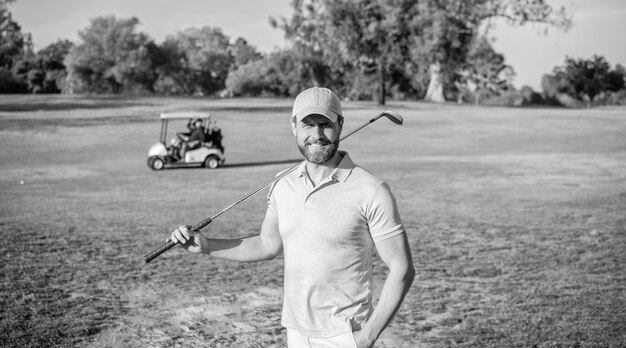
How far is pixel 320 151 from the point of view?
3.13 metres

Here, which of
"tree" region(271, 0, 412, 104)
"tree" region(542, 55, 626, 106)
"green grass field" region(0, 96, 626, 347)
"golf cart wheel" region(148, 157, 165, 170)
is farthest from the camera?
A: "tree" region(542, 55, 626, 106)

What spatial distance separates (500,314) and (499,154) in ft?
65.8

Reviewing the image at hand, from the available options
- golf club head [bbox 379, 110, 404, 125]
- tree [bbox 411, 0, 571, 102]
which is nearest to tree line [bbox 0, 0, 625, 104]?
tree [bbox 411, 0, 571, 102]

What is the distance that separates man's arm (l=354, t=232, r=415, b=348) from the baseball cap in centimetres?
60

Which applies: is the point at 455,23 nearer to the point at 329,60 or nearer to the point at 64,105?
the point at 329,60

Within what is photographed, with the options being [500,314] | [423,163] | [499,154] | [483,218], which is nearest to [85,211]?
[483,218]

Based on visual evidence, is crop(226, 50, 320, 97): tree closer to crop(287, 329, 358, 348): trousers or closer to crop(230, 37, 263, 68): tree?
crop(230, 37, 263, 68): tree

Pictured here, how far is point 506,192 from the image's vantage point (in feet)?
53.0

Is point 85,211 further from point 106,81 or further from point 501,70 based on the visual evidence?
point 501,70

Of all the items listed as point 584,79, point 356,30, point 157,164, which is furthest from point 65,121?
point 584,79

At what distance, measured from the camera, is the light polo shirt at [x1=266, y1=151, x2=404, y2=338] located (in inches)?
119

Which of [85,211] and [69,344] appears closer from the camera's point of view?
[69,344]

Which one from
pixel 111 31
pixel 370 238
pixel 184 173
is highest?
→ pixel 111 31

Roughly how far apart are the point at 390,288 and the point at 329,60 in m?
52.2
